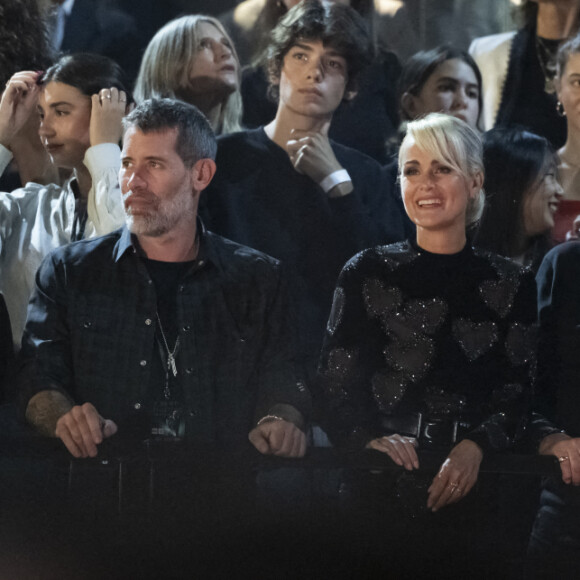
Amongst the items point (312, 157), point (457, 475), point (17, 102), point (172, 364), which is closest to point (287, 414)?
point (172, 364)

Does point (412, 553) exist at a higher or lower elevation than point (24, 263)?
lower

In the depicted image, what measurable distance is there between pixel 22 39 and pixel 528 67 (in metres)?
1.63

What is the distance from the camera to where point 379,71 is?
10.7 ft

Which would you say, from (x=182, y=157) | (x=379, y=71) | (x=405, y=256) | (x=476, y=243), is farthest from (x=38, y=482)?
(x=379, y=71)

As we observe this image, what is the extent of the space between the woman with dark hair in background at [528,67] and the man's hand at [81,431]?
162 cm

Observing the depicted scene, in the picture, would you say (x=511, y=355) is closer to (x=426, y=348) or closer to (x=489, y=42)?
(x=426, y=348)

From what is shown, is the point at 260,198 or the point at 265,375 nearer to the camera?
the point at 265,375

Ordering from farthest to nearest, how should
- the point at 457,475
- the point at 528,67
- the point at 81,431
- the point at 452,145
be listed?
the point at 528,67
the point at 452,145
the point at 457,475
the point at 81,431

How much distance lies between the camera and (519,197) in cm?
307

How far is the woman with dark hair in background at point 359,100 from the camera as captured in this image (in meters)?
3.23

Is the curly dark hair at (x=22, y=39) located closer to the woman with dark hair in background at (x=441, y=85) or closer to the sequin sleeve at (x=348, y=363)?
the woman with dark hair in background at (x=441, y=85)

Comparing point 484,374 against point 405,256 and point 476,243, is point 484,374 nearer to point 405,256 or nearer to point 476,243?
point 405,256

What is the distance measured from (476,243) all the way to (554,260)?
9.0 inches

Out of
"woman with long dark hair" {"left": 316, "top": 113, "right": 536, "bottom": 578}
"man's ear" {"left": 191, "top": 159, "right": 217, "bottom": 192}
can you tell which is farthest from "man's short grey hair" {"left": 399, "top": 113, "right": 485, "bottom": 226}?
"man's ear" {"left": 191, "top": 159, "right": 217, "bottom": 192}
